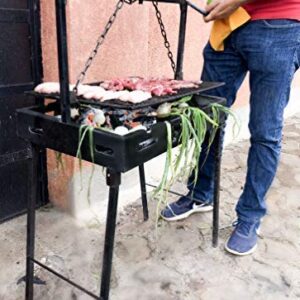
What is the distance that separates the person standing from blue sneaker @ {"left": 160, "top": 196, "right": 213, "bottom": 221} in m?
0.26

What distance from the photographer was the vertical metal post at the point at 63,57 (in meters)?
1.17

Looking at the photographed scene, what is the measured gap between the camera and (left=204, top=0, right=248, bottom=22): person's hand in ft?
5.74

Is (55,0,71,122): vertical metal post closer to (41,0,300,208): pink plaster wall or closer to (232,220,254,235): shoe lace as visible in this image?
(41,0,300,208): pink plaster wall

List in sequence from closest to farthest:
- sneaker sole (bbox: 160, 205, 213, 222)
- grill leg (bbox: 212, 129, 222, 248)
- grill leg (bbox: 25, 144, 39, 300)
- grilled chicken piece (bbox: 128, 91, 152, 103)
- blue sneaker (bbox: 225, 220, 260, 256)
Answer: grilled chicken piece (bbox: 128, 91, 152, 103), grill leg (bbox: 25, 144, 39, 300), grill leg (bbox: 212, 129, 222, 248), blue sneaker (bbox: 225, 220, 260, 256), sneaker sole (bbox: 160, 205, 213, 222)

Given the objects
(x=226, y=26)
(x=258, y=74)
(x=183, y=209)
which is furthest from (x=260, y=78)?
(x=183, y=209)

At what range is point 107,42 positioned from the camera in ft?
6.97

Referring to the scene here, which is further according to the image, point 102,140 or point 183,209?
point 183,209

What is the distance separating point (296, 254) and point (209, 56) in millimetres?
1094

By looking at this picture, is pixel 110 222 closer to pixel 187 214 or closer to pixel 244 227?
pixel 244 227

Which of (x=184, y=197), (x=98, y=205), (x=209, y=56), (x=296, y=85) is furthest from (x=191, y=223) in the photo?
(x=296, y=85)

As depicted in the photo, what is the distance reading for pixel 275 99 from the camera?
71.7 inches

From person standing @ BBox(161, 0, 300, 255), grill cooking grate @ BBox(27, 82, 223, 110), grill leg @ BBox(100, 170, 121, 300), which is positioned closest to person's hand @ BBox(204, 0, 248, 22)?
person standing @ BBox(161, 0, 300, 255)

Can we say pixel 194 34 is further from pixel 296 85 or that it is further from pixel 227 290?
pixel 296 85

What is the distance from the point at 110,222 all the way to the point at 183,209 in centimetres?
109
